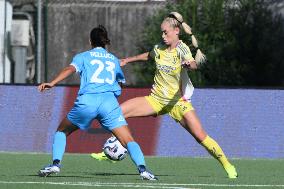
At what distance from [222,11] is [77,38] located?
4146 mm

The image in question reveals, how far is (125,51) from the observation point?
29.8 metres

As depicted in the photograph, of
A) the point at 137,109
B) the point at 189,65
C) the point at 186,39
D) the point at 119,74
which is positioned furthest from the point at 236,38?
the point at 119,74

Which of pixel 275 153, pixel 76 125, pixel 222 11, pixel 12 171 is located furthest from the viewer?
pixel 222 11

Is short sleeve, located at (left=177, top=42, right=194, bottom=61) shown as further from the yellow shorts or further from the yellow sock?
the yellow sock

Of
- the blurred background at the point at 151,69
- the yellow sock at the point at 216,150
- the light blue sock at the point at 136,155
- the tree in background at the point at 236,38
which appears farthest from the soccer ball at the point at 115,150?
the tree in background at the point at 236,38

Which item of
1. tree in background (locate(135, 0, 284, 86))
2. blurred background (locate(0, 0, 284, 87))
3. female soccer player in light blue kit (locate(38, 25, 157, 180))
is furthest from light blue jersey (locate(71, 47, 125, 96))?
tree in background (locate(135, 0, 284, 86))

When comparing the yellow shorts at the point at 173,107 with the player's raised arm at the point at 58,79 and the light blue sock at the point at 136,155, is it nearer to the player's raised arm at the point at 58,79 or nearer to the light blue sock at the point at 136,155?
the light blue sock at the point at 136,155

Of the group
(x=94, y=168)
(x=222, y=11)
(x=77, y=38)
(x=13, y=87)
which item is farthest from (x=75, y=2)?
(x=94, y=168)

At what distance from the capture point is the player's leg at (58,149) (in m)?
13.6

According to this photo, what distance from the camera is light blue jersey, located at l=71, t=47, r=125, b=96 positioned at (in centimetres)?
1365

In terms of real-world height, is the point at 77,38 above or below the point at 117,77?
below

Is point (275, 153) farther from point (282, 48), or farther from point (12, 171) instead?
point (282, 48)

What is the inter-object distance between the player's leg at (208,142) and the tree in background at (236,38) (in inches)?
474

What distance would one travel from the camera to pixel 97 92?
13625 millimetres
